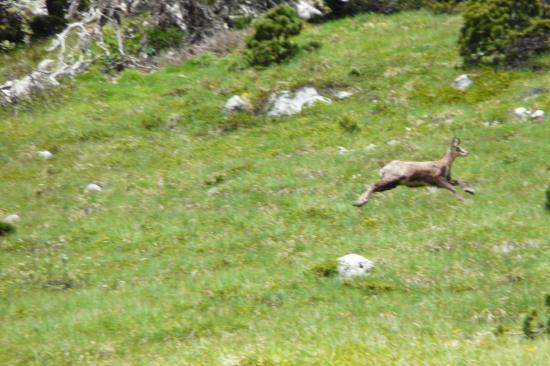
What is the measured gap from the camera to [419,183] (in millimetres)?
18625

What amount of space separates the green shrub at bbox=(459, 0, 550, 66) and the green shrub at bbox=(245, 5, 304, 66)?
7408 mm

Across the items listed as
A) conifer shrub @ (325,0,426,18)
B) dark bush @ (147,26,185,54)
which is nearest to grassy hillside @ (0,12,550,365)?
conifer shrub @ (325,0,426,18)

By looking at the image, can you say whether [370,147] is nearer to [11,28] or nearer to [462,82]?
[462,82]

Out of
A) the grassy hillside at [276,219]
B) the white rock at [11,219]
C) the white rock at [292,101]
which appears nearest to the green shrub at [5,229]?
the grassy hillside at [276,219]

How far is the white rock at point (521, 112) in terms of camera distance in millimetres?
25905

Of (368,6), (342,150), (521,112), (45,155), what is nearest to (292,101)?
(342,150)

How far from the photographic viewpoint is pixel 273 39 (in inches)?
1366

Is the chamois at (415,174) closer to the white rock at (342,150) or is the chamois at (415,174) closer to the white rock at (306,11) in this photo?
the white rock at (342,150)

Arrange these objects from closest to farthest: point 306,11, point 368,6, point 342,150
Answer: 1. point 342,150
2. point 368,6
3. point 306,11

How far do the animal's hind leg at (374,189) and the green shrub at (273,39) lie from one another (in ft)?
49.9

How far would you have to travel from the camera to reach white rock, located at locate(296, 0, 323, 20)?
134 feet

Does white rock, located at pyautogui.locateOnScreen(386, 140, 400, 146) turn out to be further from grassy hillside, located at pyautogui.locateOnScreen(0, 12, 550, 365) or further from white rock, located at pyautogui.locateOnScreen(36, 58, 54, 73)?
white rock, located at pyautogui.locateOnScreen(36, 58, 54, 73)

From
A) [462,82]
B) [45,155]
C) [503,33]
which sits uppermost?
[503,33]

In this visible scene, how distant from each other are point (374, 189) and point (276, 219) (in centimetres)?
279
